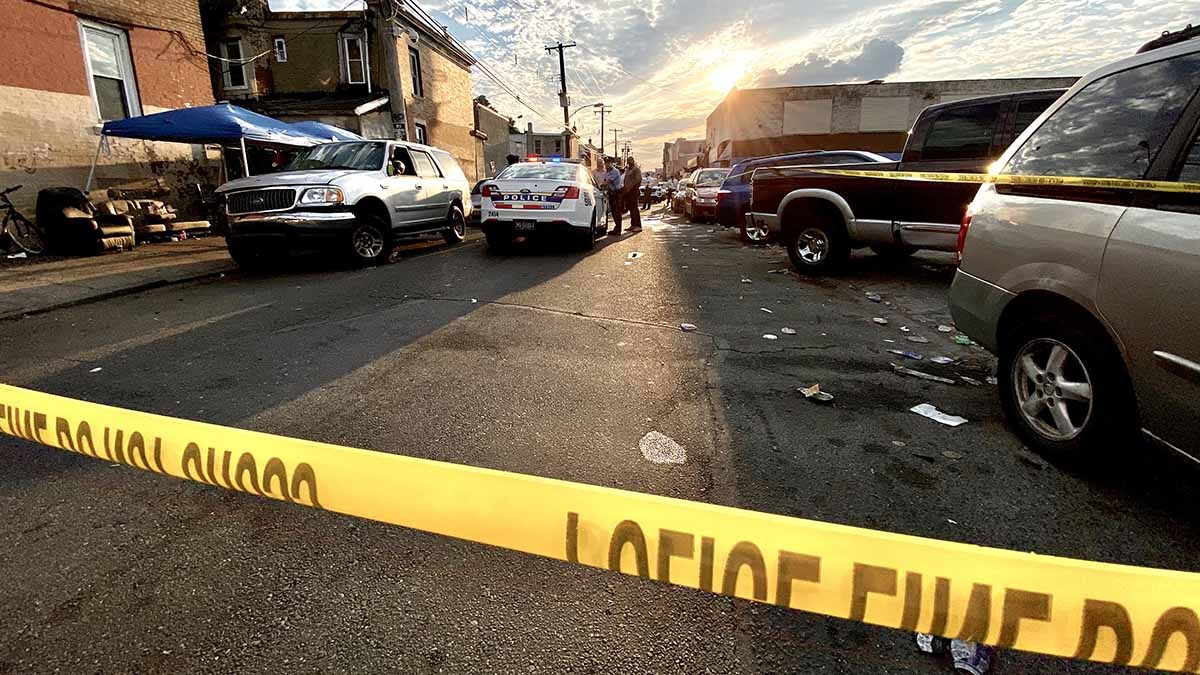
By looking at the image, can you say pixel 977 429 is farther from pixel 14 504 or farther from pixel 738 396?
pixel 14 504

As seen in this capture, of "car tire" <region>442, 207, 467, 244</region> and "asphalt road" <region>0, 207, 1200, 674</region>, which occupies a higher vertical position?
"car tire" <region>442, 207, 467, 244</region>

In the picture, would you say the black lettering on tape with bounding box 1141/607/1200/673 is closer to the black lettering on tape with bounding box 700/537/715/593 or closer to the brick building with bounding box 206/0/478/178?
the black lettering on tape with bounding box 700/537/715/593

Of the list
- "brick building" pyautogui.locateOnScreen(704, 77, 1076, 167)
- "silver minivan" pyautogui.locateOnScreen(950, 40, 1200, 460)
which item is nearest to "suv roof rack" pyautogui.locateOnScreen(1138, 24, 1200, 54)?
"silver minivan" pyautogui.locateOnScreen(950, 40, 1200, 460)

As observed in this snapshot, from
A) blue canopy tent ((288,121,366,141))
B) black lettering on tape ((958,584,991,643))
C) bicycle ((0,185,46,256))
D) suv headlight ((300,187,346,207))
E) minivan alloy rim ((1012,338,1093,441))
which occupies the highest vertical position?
blue canopy tent ((288,121,366,141))

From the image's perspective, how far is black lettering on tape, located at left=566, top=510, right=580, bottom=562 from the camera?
1.20 metres

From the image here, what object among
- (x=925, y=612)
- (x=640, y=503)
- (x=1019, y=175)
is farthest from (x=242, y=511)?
(x=1019, y=175)

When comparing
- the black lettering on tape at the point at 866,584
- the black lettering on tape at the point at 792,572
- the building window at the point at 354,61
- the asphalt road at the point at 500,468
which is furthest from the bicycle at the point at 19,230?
the building window at the point at 354,61

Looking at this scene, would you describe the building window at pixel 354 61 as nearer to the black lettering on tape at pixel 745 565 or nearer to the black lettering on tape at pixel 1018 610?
the black lettering on tape at pixel 745 565

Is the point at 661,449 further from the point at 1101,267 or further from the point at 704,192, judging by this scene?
the point at 704,192

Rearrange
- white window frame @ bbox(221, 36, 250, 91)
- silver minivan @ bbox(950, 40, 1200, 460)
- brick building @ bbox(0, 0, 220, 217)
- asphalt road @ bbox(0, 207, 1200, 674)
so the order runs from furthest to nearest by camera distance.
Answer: white window frame @ bbox(221, 36, 250, 91)
brick building @ bbox(0, 0, 220, 217)
silver minivan @ bbox(950, 40, 1200, 460)
asphalt road @ bbox(0, 207, 1200, 674)

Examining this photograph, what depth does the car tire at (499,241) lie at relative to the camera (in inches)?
391

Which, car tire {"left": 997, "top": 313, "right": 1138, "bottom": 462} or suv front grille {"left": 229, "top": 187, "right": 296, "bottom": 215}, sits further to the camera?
suv front grille {"left": 229, "top": 187, "right": 296, "bottom": 215}

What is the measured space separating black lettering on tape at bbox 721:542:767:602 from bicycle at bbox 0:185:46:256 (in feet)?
41.3

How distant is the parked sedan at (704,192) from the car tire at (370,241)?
9859 millimetres
